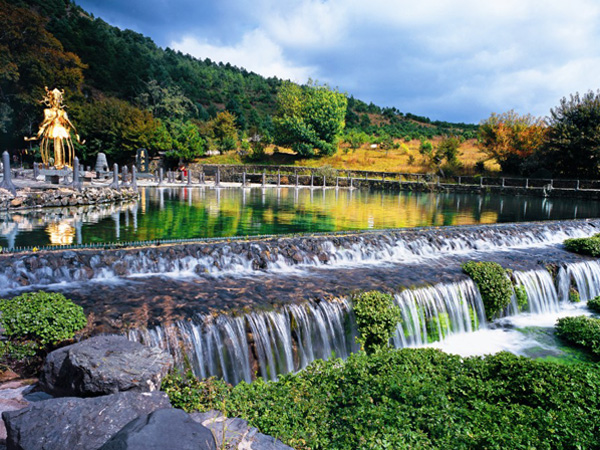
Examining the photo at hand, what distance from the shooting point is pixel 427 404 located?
4.82 metres

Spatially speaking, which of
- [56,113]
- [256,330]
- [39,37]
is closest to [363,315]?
[256,330]

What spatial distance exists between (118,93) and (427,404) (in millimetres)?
91042

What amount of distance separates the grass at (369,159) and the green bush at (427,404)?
155 feet

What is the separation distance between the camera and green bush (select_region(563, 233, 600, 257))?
14.2 meters

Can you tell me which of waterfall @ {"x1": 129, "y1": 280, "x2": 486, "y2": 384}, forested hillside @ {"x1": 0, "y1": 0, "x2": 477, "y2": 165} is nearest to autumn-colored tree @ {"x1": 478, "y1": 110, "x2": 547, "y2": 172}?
forested hillside @ {"x1": 0, "y1": 0, "x2": 477, "y2": 165}

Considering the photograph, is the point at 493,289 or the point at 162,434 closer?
the point at 162,434

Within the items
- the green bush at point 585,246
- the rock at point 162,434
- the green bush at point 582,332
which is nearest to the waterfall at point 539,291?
the green bush at point 582,332

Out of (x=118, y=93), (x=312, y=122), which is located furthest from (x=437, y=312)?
(x=118, y=93)

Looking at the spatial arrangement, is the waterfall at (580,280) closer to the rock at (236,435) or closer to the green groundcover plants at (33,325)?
the rock at (236,435)

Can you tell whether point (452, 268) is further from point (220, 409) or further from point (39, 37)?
point (39, 37)

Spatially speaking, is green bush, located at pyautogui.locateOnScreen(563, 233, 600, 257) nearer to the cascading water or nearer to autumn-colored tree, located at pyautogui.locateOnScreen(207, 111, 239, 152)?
the cascading water

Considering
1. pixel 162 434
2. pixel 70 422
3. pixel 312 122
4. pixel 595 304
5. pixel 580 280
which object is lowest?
pixel 595 304

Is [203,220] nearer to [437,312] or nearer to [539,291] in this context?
[437,312]

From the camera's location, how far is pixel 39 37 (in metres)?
54.6
